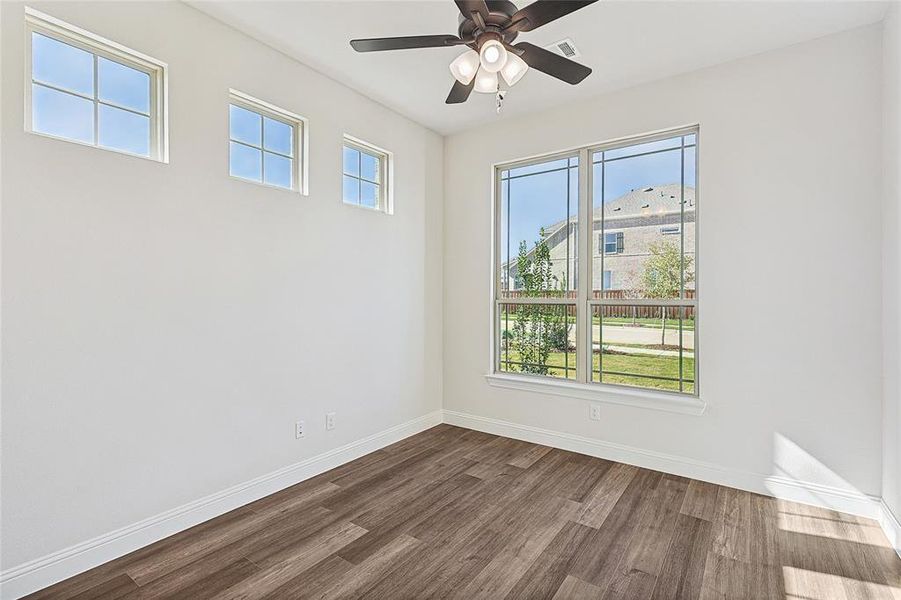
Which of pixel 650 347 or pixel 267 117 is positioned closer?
pixel 267 117

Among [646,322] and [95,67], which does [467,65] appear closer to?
[95,67]

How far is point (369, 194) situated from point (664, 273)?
251 cm

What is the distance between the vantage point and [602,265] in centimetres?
375

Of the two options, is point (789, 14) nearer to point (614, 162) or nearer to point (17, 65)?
point (614, 162)

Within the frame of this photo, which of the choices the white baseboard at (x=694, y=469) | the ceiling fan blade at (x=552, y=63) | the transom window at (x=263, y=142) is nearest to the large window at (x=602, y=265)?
the white baseboard at (x=694, y=469)

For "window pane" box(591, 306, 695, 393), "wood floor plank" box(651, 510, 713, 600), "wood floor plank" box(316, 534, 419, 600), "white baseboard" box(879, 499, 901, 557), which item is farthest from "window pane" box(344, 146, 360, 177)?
"white baseboard" box(879, 499, 901, 557)

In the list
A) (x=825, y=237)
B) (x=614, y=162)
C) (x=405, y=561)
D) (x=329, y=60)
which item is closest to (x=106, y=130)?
(x=329, y=60)

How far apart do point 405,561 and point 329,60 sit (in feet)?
10.4

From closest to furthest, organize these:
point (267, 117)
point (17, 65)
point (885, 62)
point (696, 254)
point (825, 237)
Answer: point (17, 65) → point (885, 62) → point (825, 237) → point (267, 117) → point (696, 254)

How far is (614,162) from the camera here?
370 cm

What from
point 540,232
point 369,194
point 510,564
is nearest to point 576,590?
point 510,564

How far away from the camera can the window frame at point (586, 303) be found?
332 centimetres

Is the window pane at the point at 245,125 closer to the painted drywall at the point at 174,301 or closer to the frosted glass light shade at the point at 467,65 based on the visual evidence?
the painted drywall at the point at 174,301

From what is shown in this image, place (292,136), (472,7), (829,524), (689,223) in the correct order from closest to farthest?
(472,7), (829,524), (292,136), (689,223)
